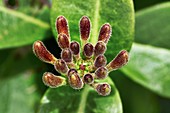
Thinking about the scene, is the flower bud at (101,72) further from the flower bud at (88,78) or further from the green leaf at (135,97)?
the green leaf at (135,97)

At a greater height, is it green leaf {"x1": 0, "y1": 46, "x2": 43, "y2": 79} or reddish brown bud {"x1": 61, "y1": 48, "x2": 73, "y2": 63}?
reddish brown bud {"x1": 61, "y1": 48, "x2": 73, "y2": 63}

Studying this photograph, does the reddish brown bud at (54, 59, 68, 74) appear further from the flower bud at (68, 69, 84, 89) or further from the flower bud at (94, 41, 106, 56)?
the flower bud at (94, 41, 106, 56)

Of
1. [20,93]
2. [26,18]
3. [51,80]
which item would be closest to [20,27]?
[26,18]

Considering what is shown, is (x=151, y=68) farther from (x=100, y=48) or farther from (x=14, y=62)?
(x=14, y=62)

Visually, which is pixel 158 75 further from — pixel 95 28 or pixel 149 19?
pixel 95 28

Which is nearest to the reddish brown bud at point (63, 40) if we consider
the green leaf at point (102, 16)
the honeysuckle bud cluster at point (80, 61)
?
the honeysuckle bud cluster at point (80, 61)

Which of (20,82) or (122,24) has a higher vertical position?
(122,24)

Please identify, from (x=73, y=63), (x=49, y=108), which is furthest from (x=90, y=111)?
(x=73, y=63)

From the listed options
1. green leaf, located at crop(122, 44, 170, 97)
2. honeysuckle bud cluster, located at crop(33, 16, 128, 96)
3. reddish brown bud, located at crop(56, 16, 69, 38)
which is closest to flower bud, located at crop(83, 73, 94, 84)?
honeysuckle bud cluster, located at crop(33, 16, 128, 96)
